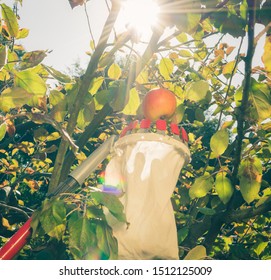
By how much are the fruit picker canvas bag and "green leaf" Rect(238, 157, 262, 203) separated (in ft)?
1.41

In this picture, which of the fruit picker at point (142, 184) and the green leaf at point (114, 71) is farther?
the green leaf at point (114, 71)

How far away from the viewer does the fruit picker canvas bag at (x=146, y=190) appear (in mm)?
942

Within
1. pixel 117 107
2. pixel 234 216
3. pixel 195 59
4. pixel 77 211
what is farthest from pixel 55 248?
pixel 195 59

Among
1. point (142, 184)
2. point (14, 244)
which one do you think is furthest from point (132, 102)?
point (14, 244)

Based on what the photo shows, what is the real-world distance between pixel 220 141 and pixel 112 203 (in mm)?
621

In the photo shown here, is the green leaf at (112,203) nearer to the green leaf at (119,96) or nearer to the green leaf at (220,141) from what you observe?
the green leaf at (119,96)

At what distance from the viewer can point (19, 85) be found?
3.52 ft

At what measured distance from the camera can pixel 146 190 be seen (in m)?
0.97

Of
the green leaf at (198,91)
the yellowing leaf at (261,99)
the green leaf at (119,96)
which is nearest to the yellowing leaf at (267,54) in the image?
the yellowing leaf at (261,99)

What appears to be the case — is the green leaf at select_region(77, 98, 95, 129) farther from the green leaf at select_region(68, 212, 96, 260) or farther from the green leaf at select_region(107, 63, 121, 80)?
the green leaf at select_region(68, 212, 96, 260)

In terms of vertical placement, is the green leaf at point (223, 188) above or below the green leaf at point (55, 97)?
below

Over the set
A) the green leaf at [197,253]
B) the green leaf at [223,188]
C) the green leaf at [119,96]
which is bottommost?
the green leaf at [197,253]

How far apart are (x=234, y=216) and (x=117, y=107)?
0.86 m

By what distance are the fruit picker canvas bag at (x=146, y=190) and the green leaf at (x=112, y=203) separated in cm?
6
